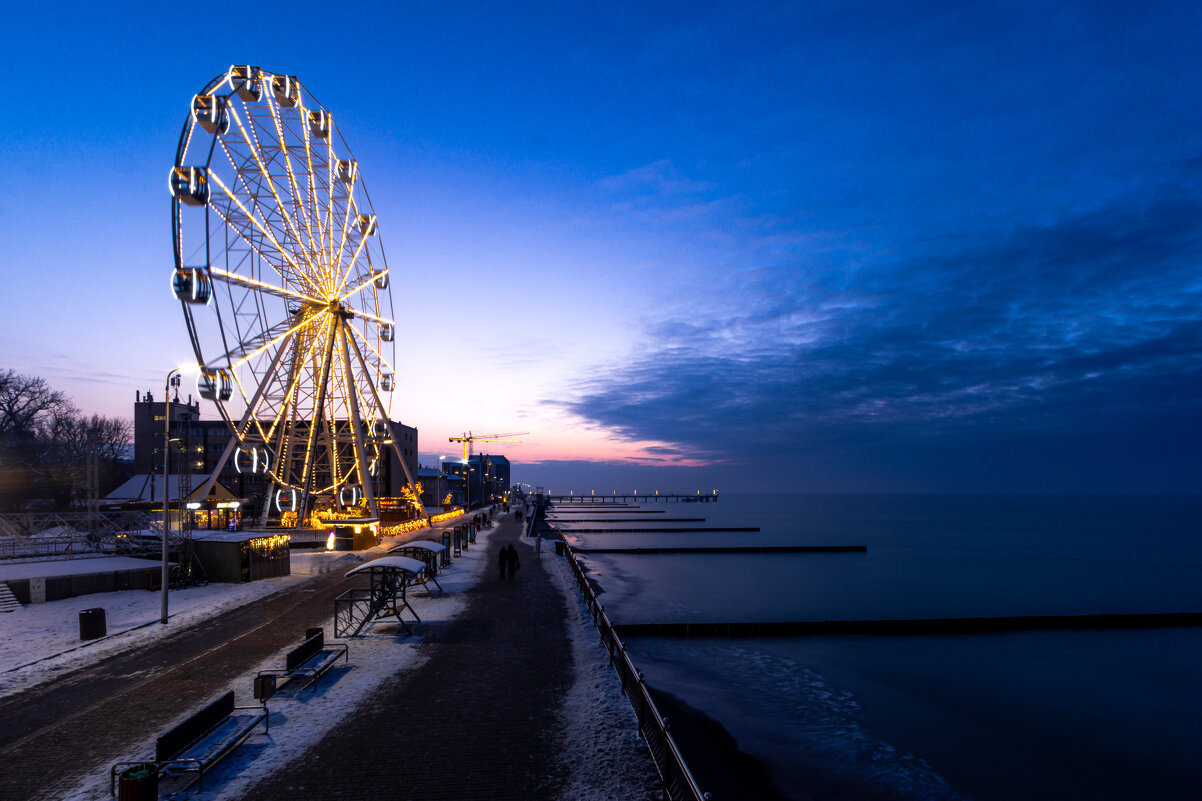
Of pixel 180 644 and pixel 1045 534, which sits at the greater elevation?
pixel 180 644

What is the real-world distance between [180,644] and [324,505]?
3937 cm

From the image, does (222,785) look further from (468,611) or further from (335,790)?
(468,611)

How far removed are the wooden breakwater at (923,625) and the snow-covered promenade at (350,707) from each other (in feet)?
30.1

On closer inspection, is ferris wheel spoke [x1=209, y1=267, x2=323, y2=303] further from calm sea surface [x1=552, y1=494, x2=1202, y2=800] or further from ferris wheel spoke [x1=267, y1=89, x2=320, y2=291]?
calm sea surface [x1=552, y1=494, x2=1202, y2=800]

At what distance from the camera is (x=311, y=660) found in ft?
Result: 47.8

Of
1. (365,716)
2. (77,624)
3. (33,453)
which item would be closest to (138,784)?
(365,716)

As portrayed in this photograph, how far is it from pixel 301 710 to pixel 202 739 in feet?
7.07

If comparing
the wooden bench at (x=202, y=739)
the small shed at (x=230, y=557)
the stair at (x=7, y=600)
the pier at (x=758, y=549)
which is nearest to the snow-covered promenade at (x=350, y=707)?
the wooden bench at (x=202, y=739)

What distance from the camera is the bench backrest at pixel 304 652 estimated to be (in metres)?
13.6

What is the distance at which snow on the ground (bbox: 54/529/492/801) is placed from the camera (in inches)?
362

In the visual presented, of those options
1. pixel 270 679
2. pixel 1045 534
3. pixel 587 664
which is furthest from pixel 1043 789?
pixel 1045 534

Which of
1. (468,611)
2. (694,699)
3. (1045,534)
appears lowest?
(1045,534)

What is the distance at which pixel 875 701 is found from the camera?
22062mm

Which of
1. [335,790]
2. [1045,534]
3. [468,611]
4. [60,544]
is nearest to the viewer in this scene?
[335,790]
